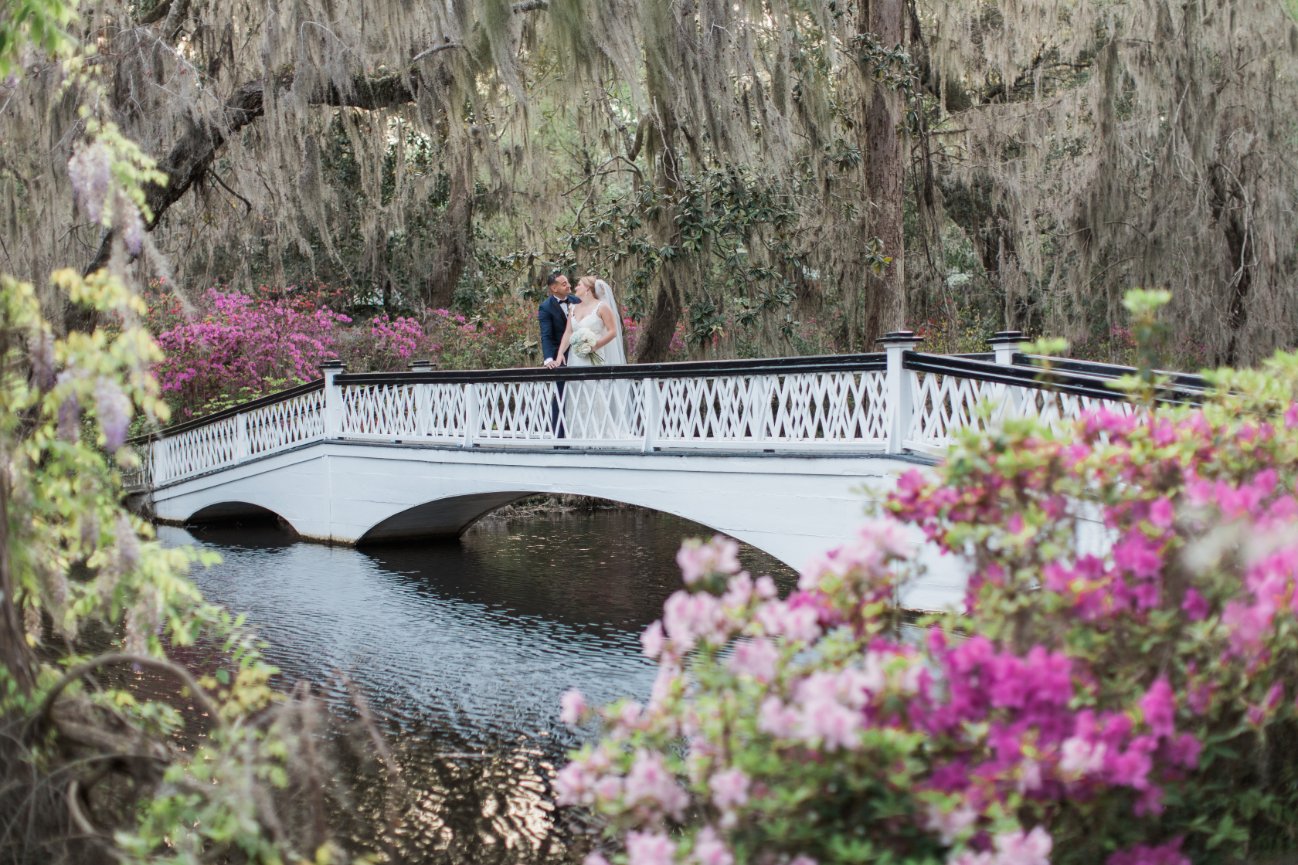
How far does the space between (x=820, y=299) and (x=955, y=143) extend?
457 centimetres

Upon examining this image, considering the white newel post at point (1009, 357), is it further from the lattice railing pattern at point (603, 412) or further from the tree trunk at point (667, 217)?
the tree trunk at point (667, 217)

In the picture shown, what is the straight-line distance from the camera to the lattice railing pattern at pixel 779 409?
31.2ft

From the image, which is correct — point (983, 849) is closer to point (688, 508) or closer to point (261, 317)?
point (688, 508)

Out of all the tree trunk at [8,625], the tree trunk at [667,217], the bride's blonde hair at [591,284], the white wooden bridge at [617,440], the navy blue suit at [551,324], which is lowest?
the tree trunk at [8,625]

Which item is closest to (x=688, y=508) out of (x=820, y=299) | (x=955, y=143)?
(x=820, y=299)

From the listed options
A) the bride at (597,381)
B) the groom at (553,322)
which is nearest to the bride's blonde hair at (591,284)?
the bride at (597,381)

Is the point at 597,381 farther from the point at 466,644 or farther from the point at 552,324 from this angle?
the point at 466,644

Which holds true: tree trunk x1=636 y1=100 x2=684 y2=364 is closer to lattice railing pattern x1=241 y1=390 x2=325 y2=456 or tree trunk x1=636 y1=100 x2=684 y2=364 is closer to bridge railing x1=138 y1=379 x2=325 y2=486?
lattice railing pattern x1=241 y1=390 x2=325 y2=456

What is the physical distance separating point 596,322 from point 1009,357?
383 centimetres

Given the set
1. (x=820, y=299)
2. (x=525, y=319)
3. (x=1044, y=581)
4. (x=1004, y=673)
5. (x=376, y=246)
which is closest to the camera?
(x=1004, y=673)

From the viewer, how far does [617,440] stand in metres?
11.5

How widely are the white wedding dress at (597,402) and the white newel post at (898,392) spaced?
2820 millimetres

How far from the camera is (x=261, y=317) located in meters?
17.9

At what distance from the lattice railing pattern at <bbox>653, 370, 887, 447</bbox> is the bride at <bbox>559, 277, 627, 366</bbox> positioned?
1.46m
